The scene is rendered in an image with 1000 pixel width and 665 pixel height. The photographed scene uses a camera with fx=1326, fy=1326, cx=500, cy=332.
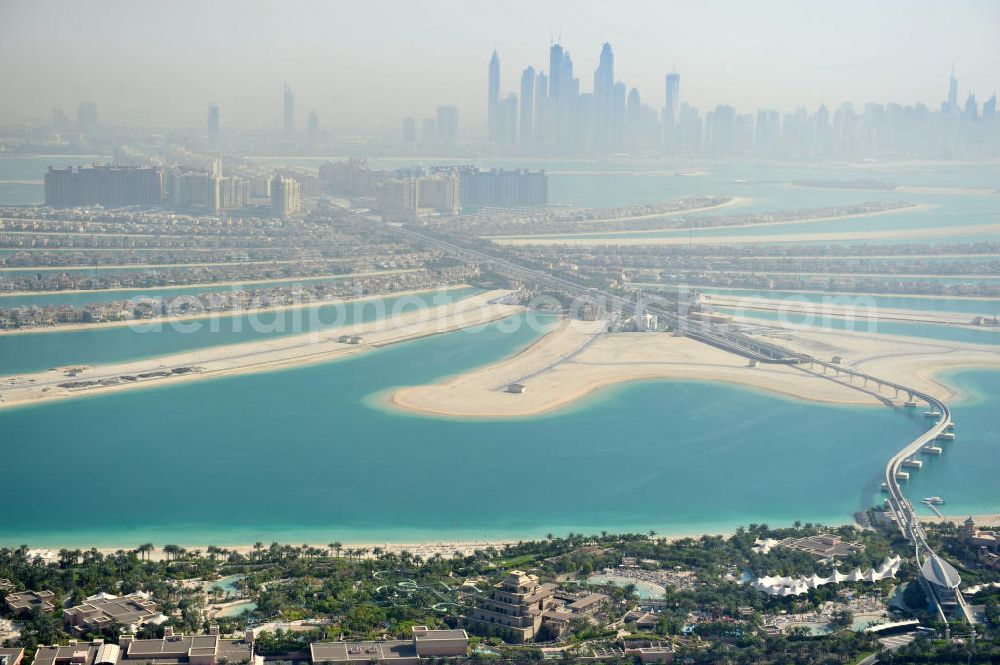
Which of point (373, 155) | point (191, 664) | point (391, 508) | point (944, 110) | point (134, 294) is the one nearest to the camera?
point (191, 664)

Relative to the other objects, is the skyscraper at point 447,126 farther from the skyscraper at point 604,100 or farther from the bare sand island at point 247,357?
the bare sand island at point 247,357

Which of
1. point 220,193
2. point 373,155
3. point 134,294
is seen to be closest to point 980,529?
point 134,294

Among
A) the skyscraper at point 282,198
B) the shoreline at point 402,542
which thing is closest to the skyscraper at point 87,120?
the skyscraper at point 282,198

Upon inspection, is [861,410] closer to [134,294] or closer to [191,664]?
[191,664]

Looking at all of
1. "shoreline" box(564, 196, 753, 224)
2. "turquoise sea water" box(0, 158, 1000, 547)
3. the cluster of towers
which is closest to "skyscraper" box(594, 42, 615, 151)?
the cluster of towers

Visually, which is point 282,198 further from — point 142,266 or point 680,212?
point 680,212

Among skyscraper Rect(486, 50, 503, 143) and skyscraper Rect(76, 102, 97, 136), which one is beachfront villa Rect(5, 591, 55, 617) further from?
skyscraper Rect(486, 50, 503, 143)
